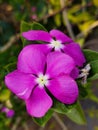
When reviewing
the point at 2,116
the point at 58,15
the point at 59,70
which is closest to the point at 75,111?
the point at 59,70

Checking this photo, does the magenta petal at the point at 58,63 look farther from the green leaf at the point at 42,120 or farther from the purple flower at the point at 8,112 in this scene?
the purple flower at the point at 8,112

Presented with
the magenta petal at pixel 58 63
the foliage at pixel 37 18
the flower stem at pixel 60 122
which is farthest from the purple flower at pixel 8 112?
the magenta petal at pixel 58 63

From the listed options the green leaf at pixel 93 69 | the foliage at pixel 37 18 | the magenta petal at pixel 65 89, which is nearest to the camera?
the magenta petal at pixel 65 89

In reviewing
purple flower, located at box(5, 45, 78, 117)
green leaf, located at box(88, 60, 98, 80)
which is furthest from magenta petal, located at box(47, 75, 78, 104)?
green leaf, located at box(88, 60, 98, 80)

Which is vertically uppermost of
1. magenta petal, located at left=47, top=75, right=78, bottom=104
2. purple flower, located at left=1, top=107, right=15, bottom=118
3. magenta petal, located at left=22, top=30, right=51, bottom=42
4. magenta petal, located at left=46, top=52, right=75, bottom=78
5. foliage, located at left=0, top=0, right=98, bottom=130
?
foliage, located at left=0, top=0, right=98, bottom=130

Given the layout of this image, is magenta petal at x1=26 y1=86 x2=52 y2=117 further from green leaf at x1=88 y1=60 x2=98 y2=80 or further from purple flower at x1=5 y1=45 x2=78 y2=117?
green leaf at x1=88 y1=60 x2=98 y2=80

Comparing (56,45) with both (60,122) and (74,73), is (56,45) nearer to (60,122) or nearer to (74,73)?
(74,73)

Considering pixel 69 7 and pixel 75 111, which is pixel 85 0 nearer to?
pixel 69 7
